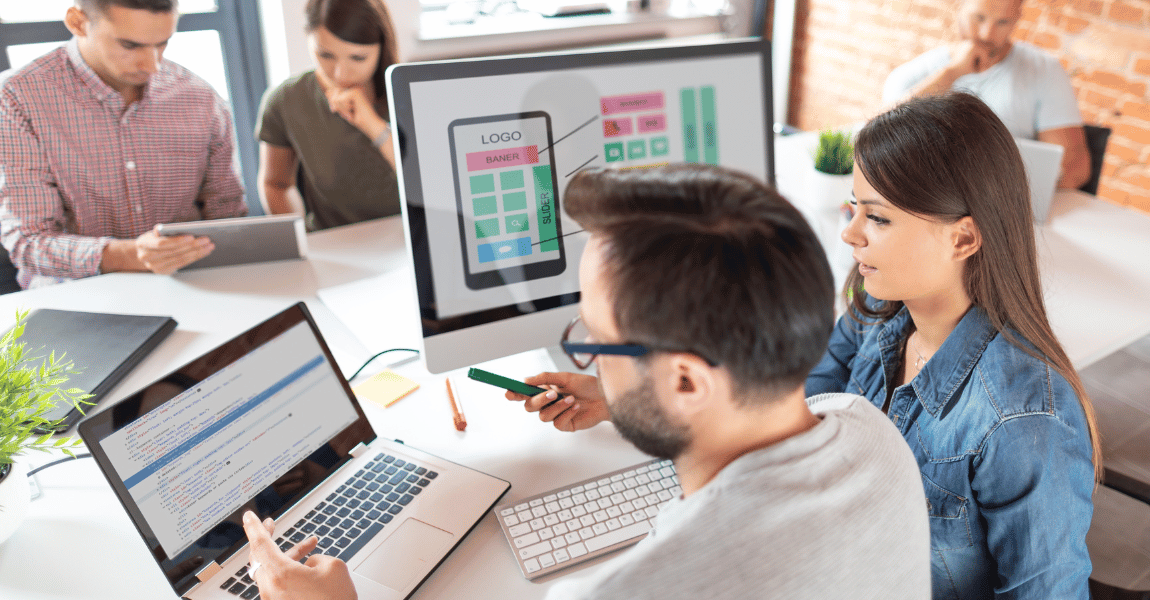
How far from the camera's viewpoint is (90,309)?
1.42m

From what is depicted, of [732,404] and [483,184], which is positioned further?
[483,184]

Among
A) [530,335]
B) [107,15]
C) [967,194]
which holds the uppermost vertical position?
[107,15]

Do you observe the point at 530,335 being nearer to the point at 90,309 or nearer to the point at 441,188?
the point at 441,188

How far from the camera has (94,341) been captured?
4.18 feet

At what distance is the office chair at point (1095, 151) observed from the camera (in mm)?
2174

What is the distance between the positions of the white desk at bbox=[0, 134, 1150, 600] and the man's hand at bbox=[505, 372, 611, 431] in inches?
1.0

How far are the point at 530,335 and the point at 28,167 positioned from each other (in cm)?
138

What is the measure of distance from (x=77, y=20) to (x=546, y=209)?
→ 1388mm

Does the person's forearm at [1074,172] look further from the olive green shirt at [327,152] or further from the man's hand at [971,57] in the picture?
the olive green shirt at [327,152]

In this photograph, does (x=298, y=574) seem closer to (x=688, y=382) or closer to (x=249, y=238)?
(x=688, y=382)

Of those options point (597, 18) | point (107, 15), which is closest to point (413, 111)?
point (107, 15)

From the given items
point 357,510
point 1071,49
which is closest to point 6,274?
point 357,510

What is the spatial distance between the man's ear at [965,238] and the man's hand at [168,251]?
1.41 m

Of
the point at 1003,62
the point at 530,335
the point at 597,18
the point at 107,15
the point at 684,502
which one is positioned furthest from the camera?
the point at 597,18
